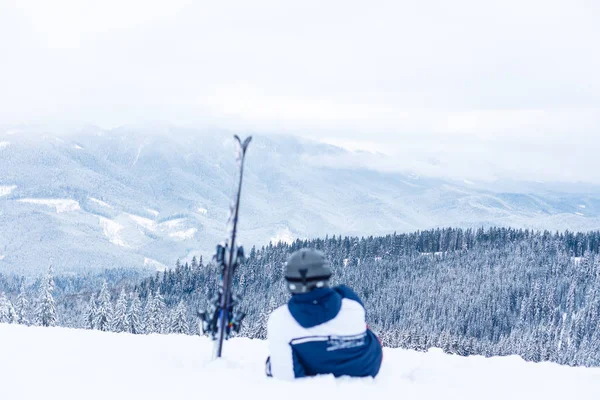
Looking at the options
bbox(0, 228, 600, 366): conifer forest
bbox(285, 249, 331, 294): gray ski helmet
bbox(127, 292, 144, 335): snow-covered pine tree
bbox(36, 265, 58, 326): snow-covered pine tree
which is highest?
bbox(285, 249, 331, 294): gray ski helmet

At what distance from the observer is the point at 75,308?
15162 centimetres

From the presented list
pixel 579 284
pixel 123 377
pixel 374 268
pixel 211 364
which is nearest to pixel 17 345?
pixel 123 377

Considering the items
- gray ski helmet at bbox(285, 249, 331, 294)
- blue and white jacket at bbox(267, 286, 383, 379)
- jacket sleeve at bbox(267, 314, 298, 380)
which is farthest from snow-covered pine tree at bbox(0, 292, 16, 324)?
gray ski helmet at bbox(285, 249, 331, 294)

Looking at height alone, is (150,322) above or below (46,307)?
below

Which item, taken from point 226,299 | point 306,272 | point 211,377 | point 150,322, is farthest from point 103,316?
point 306,272

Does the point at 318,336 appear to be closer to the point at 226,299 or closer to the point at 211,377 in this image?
the point at 211,377

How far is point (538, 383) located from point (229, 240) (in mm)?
6757

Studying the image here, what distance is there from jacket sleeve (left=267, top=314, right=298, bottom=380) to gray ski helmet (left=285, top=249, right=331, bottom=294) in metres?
0.64

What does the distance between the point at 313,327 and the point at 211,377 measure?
1.97m

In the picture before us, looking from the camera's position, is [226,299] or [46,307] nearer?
[226,299]

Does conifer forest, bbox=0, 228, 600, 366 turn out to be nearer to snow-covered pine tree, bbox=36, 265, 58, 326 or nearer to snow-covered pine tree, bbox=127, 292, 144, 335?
snow-covered pine tree, bbox=127, 292, 144, 335

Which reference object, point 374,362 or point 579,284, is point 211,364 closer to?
point 374,362

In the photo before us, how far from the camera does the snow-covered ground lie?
289 inches

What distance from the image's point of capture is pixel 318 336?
7668 millimetres
